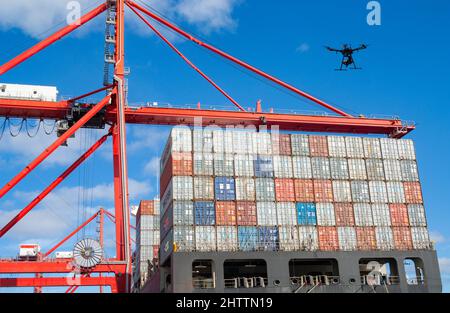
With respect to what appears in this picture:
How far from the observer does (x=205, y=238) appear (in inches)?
1705

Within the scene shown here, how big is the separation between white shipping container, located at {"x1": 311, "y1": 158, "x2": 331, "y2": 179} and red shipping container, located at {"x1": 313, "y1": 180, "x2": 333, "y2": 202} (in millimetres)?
561

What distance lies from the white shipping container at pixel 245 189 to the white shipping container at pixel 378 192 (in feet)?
38.9

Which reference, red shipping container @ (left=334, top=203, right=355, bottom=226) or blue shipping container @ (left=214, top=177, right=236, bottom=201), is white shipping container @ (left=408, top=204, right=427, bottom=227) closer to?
red shipping container @ (left=334, top=203, right=355, bottom=226)

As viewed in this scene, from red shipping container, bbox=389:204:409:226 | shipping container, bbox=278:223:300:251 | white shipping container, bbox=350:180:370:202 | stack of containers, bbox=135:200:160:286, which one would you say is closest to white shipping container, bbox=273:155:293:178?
shipping container, bbox=278:223:300:251

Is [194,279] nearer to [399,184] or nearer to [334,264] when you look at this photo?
[334,264]

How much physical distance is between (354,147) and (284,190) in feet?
30.6

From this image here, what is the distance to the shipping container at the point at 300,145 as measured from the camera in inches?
1912

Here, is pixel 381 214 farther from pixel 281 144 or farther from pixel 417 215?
pixel 281 144

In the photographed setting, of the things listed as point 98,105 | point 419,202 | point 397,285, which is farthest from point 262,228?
point 98,105

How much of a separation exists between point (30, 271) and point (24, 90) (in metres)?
17.9

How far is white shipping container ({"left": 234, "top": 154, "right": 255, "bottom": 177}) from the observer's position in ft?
153

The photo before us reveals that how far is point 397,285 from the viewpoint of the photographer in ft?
148

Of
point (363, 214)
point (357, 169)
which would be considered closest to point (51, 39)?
point (357, 169)

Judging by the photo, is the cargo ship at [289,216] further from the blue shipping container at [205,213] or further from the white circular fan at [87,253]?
the white circular fan at [87,253]
